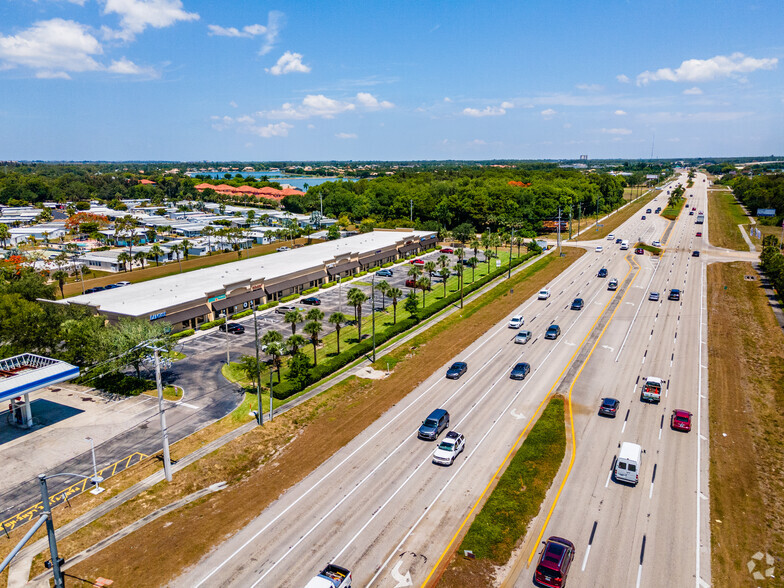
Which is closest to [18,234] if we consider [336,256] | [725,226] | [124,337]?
[336,256]

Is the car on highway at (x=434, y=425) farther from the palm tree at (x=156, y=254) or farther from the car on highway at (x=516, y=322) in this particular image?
the palm tree at (x=156, y=254)

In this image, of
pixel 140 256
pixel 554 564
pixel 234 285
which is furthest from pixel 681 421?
pixel 140 256

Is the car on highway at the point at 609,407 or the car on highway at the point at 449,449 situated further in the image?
the car on highway at the point at 609,407

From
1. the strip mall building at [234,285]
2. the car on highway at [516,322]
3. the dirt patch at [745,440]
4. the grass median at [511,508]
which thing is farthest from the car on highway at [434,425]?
the strip mall building at [234,285]

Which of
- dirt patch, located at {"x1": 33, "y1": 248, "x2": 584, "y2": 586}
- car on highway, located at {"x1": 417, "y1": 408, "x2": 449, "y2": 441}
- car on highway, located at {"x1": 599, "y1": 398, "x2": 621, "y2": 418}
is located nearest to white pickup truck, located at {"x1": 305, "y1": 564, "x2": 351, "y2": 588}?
dirt patch, located at {"x1": 33, "y1": 248, "x2": 584, "y2": 586}

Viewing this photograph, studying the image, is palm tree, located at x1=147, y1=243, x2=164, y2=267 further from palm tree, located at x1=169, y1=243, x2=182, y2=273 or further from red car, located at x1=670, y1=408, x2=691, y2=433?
red car, located at x1=670, y1=408, x2=691, y2=433

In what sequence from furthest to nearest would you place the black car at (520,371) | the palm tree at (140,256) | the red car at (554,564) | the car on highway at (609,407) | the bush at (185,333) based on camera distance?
the palm tree at (140,256) < the bush at (185,333) < the black car at (520,371) < the car on highway at (609,407) < the red car at (554,564)

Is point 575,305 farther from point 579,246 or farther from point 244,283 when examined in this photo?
point 579,246
